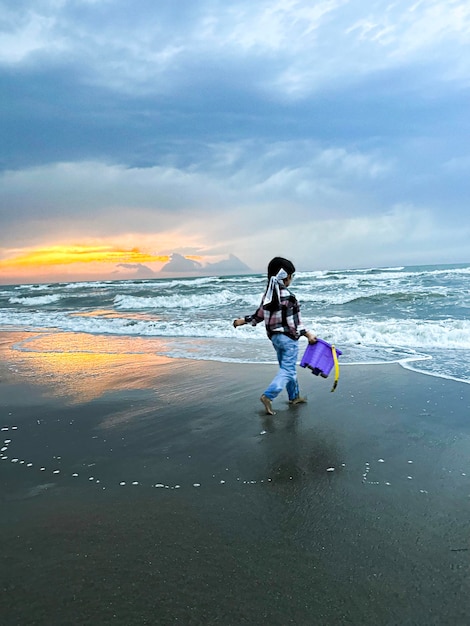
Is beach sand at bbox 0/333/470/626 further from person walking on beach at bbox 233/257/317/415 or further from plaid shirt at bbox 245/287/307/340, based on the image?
plaid shirt at bbox 245/287/307/340

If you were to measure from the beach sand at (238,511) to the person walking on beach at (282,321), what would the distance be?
1.11 ft

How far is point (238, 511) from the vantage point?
3.02m

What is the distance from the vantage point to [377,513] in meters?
2.94

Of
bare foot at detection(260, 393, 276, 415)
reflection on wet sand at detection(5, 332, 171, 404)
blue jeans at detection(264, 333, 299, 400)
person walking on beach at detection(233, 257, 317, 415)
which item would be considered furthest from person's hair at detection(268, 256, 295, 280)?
reflection on wet sand at detection(5, 332, 171, 404)

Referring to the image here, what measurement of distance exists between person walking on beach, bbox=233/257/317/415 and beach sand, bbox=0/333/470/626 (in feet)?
1.11

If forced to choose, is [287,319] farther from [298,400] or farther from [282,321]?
[298,400]

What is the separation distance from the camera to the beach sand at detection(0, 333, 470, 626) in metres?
2.19

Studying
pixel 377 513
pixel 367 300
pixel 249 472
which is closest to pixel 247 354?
pixel 249 472

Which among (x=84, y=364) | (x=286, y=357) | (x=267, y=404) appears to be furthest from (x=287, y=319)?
(x=84, y=364)

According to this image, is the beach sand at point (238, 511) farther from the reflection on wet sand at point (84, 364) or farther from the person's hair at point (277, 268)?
the person's hair at point (277, 268)

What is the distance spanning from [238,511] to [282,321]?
2641mm

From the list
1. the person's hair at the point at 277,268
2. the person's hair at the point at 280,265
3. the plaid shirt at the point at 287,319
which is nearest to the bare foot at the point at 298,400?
the plaid shirt at the point at 287,319

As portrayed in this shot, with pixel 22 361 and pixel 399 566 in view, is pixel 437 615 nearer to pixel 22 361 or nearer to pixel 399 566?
pixel 399 566

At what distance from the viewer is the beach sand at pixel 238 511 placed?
219 cm
